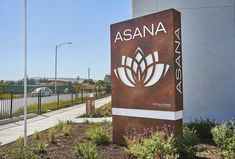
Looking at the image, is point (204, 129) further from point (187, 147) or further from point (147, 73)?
point (187, 147)

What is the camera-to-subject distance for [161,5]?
1381cm

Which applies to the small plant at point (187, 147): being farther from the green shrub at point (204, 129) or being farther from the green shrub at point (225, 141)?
the green shrub at point (204, 129)

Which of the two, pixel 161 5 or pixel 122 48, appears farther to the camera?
pixel 161 5

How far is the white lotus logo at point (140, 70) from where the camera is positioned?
912cm

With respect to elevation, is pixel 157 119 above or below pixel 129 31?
below

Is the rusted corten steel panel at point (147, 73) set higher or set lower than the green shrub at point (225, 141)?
higher

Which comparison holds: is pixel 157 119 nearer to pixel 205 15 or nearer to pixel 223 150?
pixel 223 150

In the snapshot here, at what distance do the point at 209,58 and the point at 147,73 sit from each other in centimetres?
458

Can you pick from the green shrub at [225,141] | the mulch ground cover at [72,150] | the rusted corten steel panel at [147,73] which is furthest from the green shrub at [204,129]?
the rusted corten steel panel at [147,73]

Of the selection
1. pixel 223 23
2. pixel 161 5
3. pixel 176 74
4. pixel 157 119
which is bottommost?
pixel 157 119

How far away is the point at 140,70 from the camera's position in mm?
9625

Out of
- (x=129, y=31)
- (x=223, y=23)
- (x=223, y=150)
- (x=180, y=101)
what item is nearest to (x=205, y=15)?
(x=223, y=23)

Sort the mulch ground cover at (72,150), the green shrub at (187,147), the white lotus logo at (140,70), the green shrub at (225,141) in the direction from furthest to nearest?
1. the white lotus logo at (140,70)
2. the mulch ground cover at (72,150)
3. the green shrub at (187,147)
4. the green shrub at (225,141)

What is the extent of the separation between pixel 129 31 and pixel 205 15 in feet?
15.1
